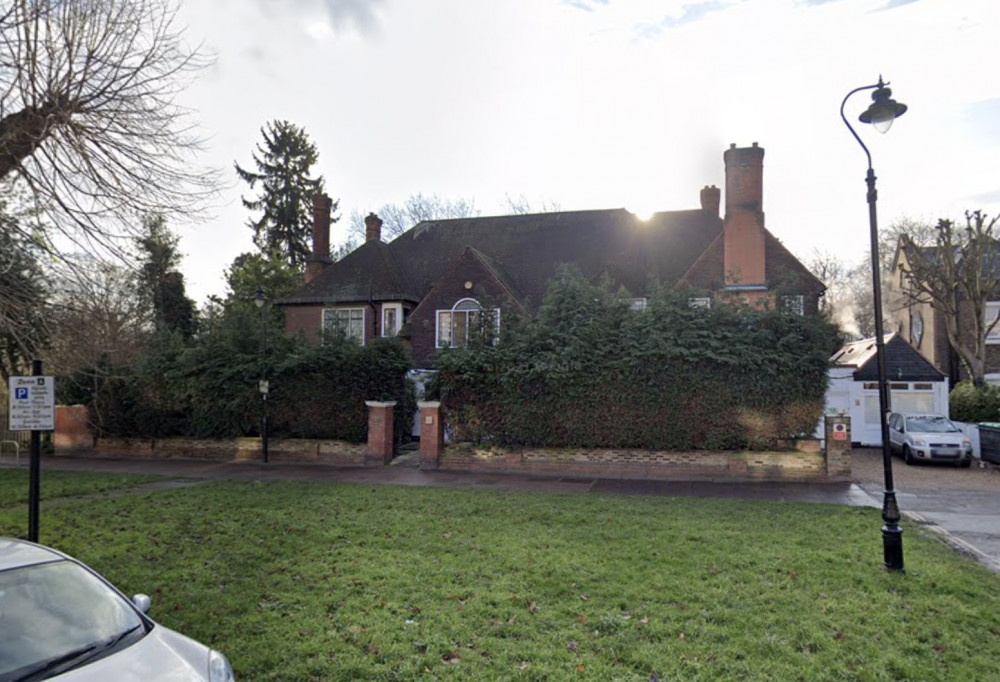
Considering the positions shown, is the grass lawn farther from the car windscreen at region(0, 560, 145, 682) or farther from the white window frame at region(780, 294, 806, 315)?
the white window frame at region(780, 294, 806, 315)

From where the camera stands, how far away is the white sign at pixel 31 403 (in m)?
6.82

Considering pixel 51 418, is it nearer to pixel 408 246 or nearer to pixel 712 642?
pixel 712 642

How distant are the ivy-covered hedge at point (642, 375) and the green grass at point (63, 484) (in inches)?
332

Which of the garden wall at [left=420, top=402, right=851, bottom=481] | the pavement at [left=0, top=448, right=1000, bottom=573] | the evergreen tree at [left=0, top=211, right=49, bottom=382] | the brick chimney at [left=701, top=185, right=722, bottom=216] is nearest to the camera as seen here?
the evergreen tree at [left=0, top=211, right=49, bottom=382]

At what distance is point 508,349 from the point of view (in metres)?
16.3

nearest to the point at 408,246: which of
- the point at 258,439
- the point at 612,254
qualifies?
the point at 612,254

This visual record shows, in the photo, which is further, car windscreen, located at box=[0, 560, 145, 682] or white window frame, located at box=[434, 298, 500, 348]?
white window frame, located at box=[434, 298, 500, 348]

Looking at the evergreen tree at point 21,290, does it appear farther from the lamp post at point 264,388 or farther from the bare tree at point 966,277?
the bare tree at point 966,277

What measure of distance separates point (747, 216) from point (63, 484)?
22881mm

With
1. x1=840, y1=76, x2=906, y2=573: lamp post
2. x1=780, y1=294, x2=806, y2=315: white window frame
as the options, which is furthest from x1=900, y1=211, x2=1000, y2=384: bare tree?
x1=840, y1=76, x2=906, y2=573: lamp post

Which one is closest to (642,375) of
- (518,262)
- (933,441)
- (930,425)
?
(933,441)

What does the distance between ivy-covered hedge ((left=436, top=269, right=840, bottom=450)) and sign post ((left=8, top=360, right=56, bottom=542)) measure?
406 inches

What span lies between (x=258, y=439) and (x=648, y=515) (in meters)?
13.4

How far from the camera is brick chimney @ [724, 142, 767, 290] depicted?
71.1ft
